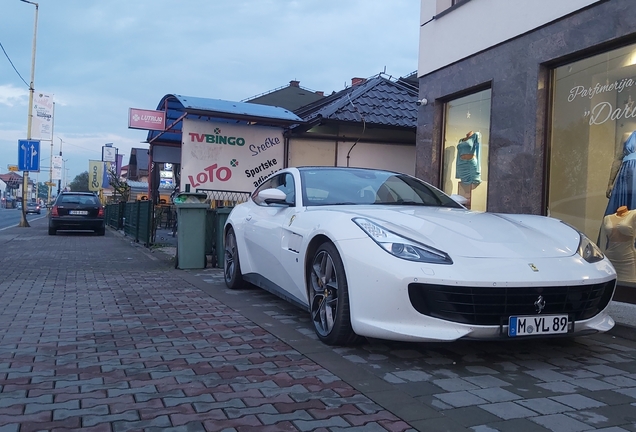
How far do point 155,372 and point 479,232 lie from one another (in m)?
2.31

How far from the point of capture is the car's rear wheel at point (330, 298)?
3863mm

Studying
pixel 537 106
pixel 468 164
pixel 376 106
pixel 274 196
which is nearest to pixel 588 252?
pixel 274 196

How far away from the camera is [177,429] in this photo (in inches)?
102

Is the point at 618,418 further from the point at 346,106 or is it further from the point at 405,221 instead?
the point at 346,106

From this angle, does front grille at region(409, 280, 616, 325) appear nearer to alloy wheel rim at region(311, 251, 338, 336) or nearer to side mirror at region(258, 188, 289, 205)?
alloy wheel rim at region(311, 251, 338, 336)

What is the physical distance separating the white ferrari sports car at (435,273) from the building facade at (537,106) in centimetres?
238

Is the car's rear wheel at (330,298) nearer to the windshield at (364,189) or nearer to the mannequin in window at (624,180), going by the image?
the windshield at (364,189)

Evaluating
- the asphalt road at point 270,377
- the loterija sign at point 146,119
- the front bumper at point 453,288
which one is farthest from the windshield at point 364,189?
the loterija sign at point 146,119

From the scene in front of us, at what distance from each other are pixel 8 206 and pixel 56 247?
8655cm

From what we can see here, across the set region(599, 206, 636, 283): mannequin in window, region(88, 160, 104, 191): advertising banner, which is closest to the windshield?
region(599, 206, 636, 283): mannequin in window

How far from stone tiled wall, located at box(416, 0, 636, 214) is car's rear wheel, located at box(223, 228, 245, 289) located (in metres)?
3.66

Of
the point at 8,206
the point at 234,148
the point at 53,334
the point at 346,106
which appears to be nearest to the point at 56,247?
the point at 234,148

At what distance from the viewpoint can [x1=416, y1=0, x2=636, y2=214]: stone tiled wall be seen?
6.32 metres

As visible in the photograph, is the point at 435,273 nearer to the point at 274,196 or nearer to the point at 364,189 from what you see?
the point at 364,189
